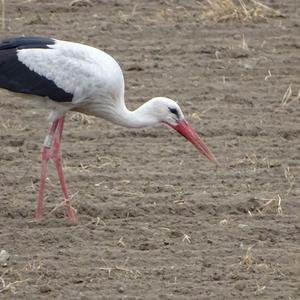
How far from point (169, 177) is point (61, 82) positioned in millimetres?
1233

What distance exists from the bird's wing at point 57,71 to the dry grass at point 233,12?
5558 mm

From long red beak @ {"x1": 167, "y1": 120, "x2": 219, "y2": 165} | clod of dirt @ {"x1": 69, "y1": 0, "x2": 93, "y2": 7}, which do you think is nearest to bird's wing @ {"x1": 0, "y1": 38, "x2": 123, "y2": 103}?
long red beak @ {"x1": 167, "y1": 120, "x2": 219, "y2": 165}

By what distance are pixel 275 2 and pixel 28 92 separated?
705cm

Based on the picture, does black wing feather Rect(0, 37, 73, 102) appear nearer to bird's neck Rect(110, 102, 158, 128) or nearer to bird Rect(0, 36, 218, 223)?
bird Rect(0, 36, 218, 223)

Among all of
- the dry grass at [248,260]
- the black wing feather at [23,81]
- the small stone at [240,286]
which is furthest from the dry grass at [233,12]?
the small stone at [240,286]

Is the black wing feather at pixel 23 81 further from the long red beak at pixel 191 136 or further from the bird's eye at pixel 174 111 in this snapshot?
the long red beak at pixel 191 136

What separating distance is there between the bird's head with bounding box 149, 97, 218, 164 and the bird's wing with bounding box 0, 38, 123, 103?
0.48 meters

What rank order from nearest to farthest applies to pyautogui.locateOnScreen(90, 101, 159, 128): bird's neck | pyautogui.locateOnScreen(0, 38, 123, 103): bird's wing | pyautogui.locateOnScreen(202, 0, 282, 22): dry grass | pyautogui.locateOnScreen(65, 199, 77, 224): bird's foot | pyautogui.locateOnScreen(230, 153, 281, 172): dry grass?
pyautogui.locateOnScreen(65, 199, 77, 224): bird's foot, pyautogui.locateOnScreen(0, 38, 123, 103): bird's wing, pyautogui.locateOnScreen(90, 101, 159, 128): bird's neck, pyautogui.locateOnScreen(230, 153, 281, 172): dry grass, pyautogui.locateOnScreen(202, 0, 282, 22): dry grass

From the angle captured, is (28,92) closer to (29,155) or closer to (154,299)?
(29,155)

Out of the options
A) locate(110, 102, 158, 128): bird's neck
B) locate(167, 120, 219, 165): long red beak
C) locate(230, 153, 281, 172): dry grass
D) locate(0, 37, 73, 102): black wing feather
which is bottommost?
locate(230, 153, 281, 172): dry grass

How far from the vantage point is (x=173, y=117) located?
10.0m

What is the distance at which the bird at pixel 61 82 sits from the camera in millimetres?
9719

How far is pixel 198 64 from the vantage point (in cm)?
1352

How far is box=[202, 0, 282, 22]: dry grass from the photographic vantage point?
49.8ft
